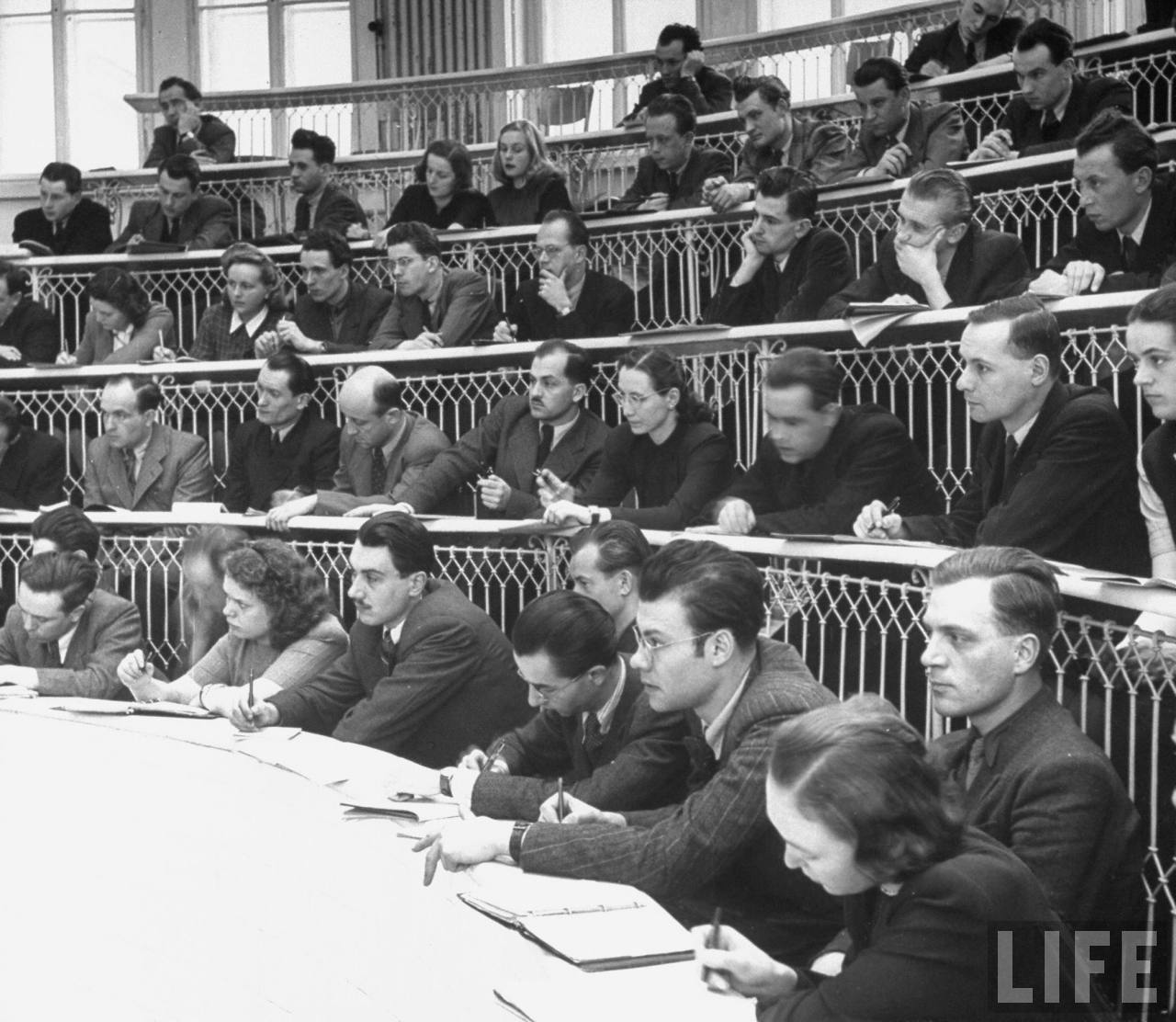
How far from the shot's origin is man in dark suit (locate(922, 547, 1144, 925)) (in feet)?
7.87

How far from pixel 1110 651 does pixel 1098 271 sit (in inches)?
76.9

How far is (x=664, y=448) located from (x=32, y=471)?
3064mm

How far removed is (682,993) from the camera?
212 cm

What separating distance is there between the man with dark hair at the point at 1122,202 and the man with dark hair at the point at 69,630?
2927 millimetres

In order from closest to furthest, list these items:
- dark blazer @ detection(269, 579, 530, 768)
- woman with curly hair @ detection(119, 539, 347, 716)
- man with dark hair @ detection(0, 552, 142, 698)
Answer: dark blazer @ detection(269, 579, 530, 768), woman with curly hair @ detection(119, 539, 347, 716), man with dark hair @ detection(0, 552, 142, 698)

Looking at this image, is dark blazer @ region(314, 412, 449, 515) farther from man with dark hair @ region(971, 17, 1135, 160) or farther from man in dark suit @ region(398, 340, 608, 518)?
man with dark hair @ region(971, 17, 1135, 160)

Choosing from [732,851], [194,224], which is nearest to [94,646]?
[732,851]

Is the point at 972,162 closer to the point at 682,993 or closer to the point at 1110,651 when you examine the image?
the point at 1110,651

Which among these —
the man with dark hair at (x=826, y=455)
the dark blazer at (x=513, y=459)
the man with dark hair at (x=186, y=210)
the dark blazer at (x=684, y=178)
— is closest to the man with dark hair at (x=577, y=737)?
the man with dark hair at (x=826, y=455)

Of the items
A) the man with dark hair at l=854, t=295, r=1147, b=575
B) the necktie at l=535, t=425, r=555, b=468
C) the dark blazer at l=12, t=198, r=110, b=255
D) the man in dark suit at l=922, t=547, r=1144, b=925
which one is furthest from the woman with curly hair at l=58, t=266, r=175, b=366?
the man in dark suit at l=922, t=547, r=1144, b=925

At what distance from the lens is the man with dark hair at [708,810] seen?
8.66 ft

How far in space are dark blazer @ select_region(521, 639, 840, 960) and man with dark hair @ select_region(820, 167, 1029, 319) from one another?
249cm

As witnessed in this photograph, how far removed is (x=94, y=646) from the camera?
17.3ft

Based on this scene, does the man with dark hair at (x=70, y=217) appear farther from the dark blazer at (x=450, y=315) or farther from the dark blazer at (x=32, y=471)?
the dark blazer at (x=450, y=315)
